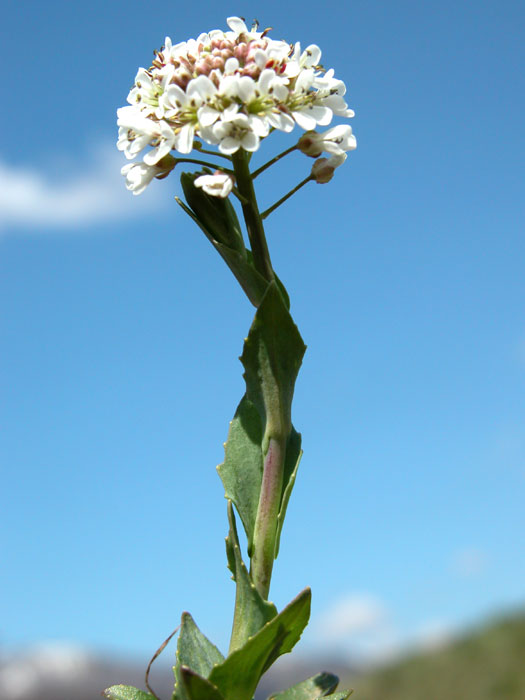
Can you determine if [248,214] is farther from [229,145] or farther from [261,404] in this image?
[261,404]

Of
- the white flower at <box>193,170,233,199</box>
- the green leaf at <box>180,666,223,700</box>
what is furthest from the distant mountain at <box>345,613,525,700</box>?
the white flower at <box>193,170,233,199</box>

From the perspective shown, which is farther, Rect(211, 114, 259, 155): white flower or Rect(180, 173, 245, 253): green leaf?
Rect(180, 173, 245, 253): green leaf

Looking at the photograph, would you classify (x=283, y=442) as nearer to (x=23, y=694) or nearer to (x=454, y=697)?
(x=23, y=694)

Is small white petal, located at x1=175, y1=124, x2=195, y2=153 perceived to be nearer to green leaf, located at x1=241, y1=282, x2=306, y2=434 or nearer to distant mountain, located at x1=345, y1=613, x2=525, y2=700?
green leaf, located at x1=241, y1=282, x2=306, y2=434

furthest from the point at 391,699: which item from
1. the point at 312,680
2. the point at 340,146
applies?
the point at 340,146

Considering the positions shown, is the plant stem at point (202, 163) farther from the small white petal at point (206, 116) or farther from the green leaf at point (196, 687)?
the green leaf at point (196, 687)

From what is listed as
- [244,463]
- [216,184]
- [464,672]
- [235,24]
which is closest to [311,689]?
[244,463]
